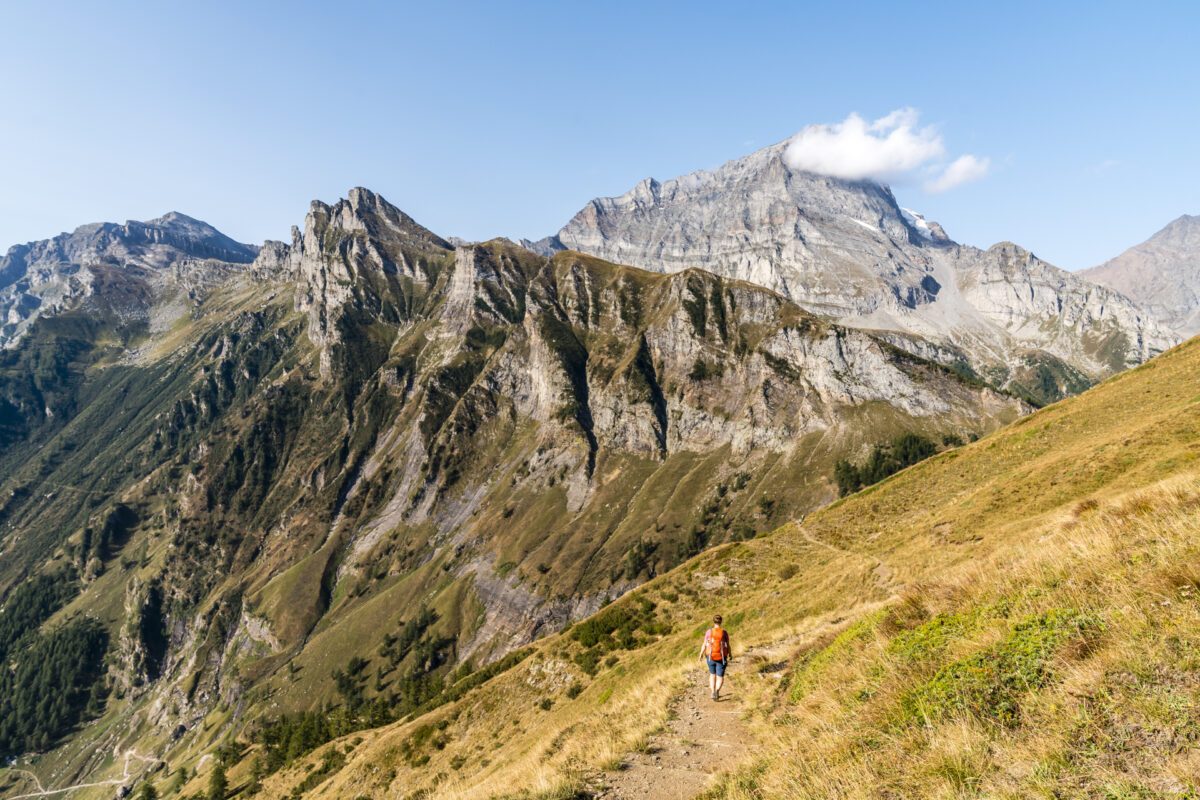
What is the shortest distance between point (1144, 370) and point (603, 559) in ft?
532

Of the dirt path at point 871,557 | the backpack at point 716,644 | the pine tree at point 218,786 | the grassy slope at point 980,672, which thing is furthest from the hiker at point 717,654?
the pine tree at point 218,786

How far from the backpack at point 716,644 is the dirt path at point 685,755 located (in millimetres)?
1477

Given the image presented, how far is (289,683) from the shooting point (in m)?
198

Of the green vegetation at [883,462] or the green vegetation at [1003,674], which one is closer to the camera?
the green vegetation at [1003,674]

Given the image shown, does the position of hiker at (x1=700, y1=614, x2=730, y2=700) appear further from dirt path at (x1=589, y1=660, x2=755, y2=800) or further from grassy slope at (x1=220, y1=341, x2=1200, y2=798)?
grassy slope at (x1=220, y1=341, x2=1200, y2=798)

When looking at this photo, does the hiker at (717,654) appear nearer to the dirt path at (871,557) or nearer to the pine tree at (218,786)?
the dirt path at (871,557)

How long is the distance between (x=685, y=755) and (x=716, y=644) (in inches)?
199

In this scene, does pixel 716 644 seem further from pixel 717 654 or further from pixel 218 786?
pixel 218 786

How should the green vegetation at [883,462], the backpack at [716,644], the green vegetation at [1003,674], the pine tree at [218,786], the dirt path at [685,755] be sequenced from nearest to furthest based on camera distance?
1. the green vegetation at [1003,674]
2. the dirt path at [685,755]
3. the backpack at [716,644]
4. the pine tree at [218,786]
5. the green vegetation at [883,462]

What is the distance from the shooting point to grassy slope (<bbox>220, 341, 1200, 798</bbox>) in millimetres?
5895

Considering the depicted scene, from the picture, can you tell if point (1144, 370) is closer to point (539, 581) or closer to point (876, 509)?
point (876, 509)

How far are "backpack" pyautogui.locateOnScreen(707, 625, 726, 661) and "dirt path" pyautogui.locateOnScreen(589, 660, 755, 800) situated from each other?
1.48 meters

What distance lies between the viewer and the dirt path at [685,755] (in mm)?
12164

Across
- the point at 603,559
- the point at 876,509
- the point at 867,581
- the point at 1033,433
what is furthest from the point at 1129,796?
the point at 603,559
